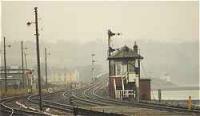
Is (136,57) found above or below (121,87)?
above

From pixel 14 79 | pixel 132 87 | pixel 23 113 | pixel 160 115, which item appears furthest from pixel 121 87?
pixel 14 79

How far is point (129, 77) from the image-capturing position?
5797 centimetres

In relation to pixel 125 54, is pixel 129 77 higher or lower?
lower

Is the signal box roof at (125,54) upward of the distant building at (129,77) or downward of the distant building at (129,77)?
upward

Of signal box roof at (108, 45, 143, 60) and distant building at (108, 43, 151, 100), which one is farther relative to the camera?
distant building at (108, 43, 151, 100)

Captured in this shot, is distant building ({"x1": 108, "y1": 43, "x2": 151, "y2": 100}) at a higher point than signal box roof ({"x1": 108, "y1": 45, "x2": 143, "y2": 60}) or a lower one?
lower

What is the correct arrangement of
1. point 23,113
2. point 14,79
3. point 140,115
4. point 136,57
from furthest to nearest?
point 14,79 < point 136,57 < point 23,113 < point 140,115

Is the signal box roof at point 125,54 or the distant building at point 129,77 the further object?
the distant building at point 129,77

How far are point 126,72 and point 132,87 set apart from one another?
2059mm

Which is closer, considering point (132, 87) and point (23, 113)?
point (23, 113)

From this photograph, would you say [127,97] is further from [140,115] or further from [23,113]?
[140,115]

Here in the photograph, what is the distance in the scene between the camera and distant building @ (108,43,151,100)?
57719mm

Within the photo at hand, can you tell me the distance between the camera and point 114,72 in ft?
197

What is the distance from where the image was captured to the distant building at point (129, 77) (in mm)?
57719
